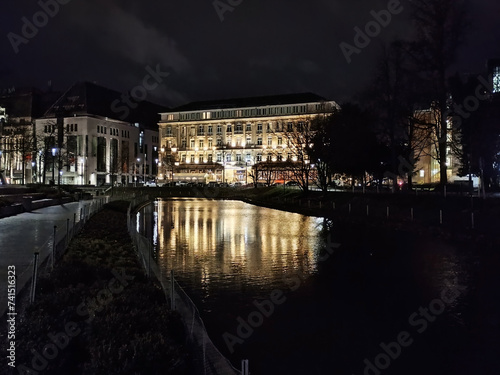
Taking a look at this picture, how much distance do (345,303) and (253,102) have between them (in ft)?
401

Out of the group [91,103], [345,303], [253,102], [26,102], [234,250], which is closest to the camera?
[345,303]

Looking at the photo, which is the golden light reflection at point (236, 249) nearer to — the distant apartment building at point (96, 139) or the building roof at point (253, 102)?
the distant apartment building at point (96, 139)

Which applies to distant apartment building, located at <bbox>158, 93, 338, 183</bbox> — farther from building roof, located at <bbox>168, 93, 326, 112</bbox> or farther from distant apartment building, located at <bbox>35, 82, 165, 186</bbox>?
distant apartment building, located at <bbox>35, 82, 165, 186</bbox>

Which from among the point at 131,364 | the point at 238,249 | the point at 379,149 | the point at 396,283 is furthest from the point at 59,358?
the point at 379,149

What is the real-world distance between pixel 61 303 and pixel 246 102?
127940 millimetres

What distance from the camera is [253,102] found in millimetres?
132000

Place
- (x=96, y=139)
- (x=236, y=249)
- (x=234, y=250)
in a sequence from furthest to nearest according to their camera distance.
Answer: (x=96, y=139), (x=236, y=249), (x=234, y=250)

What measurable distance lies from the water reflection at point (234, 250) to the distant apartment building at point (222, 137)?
92586 millimetres

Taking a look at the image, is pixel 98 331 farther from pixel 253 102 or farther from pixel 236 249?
pixel 253 102

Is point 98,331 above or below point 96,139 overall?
below

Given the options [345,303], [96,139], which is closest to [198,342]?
[345,303]

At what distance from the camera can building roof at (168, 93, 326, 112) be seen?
404ft

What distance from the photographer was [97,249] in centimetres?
1553

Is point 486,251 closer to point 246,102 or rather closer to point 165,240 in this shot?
point 165,240
